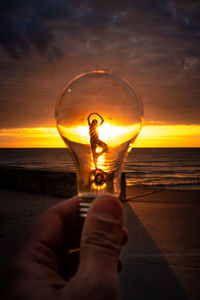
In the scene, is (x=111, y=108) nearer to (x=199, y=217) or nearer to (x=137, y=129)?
(x=137, y=129)

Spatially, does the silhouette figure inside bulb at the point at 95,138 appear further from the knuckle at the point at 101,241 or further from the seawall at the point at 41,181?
the seawall at the point at 41,181

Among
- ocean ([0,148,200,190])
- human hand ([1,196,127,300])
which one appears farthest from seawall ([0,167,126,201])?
human hand ([1,196,127,300])

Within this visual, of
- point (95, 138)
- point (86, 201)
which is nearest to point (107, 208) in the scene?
point (86, 201)

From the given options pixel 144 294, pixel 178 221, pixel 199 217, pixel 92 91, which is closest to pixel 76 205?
pixel 92 91

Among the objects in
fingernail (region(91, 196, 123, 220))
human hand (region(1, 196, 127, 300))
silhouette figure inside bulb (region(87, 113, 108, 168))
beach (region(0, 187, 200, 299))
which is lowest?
beach (region(0, 187, 200, 299))

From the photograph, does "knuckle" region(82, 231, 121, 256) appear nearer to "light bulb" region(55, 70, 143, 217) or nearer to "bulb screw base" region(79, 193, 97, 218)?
"bulb screw base" region(79, 193, 97, 218)

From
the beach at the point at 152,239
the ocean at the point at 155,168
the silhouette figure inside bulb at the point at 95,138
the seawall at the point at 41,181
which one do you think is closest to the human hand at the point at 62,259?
the silhouette figure inside bulb at the point at 95,138
